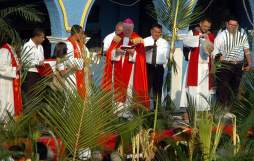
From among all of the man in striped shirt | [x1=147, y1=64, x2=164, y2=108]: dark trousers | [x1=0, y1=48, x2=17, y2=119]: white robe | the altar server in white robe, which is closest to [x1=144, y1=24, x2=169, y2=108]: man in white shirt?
[x1=147, y1=64, x2=164, y2=108]: dark trousers

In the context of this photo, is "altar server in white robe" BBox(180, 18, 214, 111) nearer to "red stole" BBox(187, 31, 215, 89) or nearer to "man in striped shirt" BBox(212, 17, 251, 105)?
"red stole" BBox(187, 31, 215, 89)

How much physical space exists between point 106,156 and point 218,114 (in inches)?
41.1

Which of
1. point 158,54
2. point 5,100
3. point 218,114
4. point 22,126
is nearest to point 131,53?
point 158,54

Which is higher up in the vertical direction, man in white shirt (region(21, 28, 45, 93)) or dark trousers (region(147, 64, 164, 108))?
man in white shirt (region(21, 28, 45, 93))

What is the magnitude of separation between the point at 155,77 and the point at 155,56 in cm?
48

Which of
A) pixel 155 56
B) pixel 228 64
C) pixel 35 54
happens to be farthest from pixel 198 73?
pixel 35 54

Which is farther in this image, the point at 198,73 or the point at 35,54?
the point at 198,73

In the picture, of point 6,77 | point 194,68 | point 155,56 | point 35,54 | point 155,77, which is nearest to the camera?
point 6,77

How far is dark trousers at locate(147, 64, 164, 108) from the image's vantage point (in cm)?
1122

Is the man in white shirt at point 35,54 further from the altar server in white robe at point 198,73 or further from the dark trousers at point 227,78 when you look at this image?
the dark trousers at point 227,78

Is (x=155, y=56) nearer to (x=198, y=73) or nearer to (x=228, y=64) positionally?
(x=198, y=73)

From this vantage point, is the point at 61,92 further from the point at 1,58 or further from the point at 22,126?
the point at 1,58

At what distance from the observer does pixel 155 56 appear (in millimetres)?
10984

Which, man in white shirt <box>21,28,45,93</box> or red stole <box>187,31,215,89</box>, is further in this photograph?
red stole <box>187,31,215,89</box>
